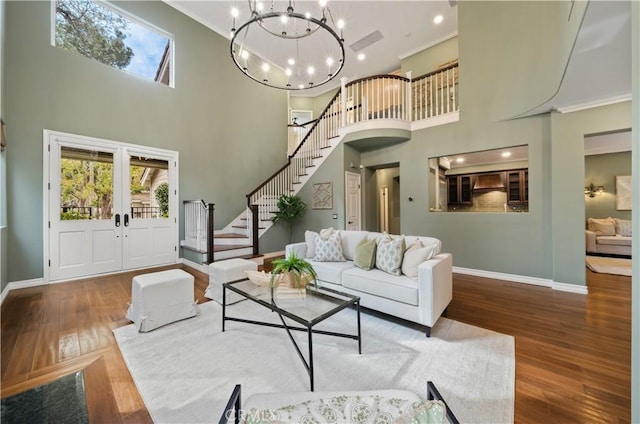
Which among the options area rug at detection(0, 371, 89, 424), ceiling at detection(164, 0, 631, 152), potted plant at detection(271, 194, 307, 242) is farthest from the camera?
potted plant at detection(271, 194, 307, 242)

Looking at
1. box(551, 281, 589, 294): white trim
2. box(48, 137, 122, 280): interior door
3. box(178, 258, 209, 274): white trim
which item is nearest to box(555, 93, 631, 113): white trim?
box(551, 281, 589, 294): white trim

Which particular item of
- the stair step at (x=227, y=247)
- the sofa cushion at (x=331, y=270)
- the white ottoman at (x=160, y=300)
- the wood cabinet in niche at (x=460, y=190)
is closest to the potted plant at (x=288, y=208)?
the stair step at (x=227, y=247)

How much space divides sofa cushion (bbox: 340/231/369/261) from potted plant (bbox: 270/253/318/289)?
1294mm

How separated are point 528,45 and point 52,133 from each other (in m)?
7.69

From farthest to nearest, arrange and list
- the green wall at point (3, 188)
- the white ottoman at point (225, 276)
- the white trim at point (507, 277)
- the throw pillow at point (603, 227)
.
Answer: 1. the throw pillow at point (603, 227)
2. the white trim at point (507, 277)
3. the green wall at point (3, 188)
4. the white ottoman at point (225, 276)

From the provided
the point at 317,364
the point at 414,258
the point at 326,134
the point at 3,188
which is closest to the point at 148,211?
the point at 3,188

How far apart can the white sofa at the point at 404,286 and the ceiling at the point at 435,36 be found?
238cm

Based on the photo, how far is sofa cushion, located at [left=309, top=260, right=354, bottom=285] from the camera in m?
3.20

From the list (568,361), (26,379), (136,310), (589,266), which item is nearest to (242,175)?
(136,310)

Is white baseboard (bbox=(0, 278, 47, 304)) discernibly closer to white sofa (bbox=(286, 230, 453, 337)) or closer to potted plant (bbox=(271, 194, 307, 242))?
potted plant (bbox=(271, 194, 307, 242))

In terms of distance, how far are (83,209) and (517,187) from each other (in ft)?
31.8

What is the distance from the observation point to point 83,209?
4.41 meters

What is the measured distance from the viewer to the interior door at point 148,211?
489 centimetres

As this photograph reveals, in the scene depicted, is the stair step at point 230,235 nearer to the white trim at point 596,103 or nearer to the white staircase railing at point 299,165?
the white staircase railing at point 299,165
